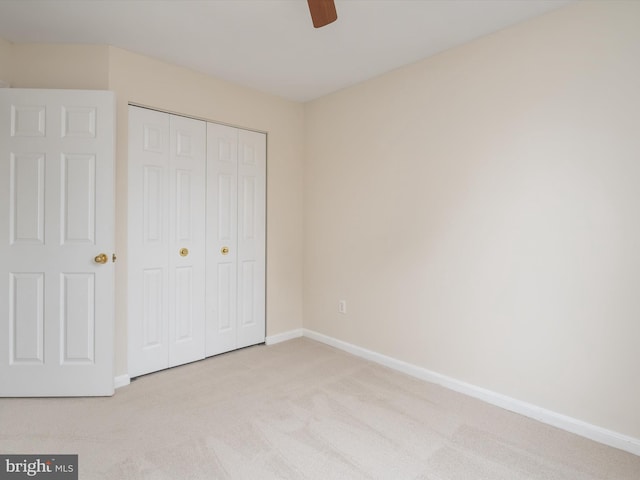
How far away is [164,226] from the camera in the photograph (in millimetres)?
2803

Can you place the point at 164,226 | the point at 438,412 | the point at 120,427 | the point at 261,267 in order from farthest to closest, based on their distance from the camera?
1. the point at 261,267
2. the point at 164,226
3. the point at 438,412
4. the point at 120,427

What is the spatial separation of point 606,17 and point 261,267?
305 centimetres

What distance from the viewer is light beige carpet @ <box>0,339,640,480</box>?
169cm

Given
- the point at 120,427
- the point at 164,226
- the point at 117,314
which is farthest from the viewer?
the point at 164,226

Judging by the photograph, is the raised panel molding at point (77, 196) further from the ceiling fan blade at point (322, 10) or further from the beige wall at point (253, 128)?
the ceiling fan blade at point (322, 10)

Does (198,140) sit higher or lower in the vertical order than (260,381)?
higher

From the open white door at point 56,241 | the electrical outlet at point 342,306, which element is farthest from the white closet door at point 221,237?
the electrical outlet at point 342,306

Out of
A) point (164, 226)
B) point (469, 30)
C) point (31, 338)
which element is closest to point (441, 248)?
point (469, 30)

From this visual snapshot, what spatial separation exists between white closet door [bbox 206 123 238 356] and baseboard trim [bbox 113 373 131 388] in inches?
26.6

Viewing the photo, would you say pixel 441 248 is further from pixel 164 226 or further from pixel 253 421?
pixel 164 226

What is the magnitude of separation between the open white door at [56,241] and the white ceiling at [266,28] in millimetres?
424

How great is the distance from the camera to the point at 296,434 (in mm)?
1966

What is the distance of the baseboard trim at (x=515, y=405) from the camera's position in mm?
1870

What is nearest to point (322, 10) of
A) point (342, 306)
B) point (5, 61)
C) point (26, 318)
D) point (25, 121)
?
point (25, 121)
